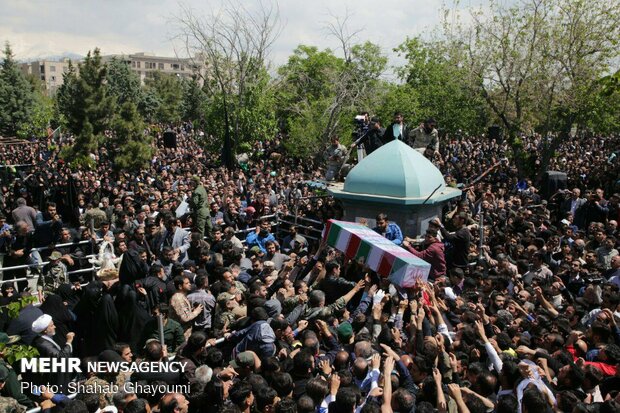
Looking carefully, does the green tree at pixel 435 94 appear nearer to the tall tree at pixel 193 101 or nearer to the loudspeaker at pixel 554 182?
the loudspeaker at pixel 554 182

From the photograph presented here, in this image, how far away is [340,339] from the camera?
22.1 feet

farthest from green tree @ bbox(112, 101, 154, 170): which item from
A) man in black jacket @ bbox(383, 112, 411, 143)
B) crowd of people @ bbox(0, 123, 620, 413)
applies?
man in black jacket @ bbox(383, 112, 411, 143)

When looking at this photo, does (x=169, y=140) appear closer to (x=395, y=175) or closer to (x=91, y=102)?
(x=91, y=102)

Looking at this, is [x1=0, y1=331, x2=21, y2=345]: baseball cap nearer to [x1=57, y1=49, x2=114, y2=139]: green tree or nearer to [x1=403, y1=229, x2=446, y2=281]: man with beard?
[x1=403, y1=229, x2=446, y2=281]: man with beard

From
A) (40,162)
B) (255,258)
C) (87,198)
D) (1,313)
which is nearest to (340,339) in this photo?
(255,258)

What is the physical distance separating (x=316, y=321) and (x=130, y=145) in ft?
81.5

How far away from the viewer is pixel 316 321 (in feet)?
22.8

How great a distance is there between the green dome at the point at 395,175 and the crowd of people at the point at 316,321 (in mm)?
972

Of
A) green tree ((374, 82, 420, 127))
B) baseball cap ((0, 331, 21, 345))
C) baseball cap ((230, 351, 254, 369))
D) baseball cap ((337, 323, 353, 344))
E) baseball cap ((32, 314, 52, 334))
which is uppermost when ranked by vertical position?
green tree ((374, 82, 420, 127))

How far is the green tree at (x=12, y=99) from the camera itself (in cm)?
4669

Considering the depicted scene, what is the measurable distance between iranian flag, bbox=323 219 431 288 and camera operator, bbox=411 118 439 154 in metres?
6.17

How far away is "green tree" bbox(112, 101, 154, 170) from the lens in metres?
29.7

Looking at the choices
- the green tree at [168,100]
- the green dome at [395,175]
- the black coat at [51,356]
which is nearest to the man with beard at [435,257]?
the green dome at [395,175]

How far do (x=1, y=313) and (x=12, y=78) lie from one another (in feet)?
154
